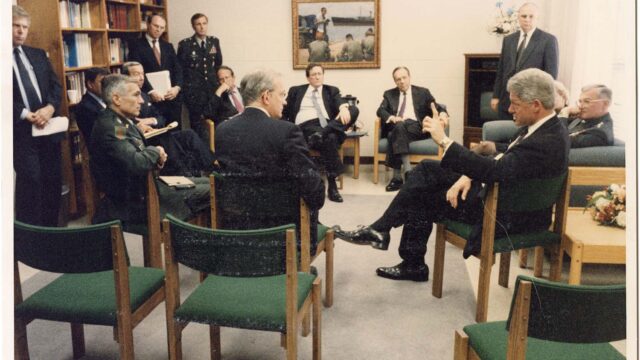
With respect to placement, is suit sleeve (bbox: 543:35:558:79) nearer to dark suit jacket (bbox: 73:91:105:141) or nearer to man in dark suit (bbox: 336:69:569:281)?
man in dark suit (bbox: 336:69:569:281)

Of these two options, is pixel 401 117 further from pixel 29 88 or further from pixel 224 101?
pixel 29 88

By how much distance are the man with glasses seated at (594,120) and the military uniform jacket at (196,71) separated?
13.4 feet

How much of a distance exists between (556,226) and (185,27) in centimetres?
561

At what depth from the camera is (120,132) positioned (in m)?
3.27

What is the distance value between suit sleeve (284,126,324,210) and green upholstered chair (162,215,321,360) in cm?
37

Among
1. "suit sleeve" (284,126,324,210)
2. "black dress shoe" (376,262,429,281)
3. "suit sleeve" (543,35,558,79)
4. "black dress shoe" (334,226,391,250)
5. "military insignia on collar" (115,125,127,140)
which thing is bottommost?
"black dress shoe" (376,262,429,281)

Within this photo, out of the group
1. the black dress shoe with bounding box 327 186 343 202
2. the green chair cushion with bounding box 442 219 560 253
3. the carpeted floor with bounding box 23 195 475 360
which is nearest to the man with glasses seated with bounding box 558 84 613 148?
the green chair cushion with bounding box 442 219 560 253

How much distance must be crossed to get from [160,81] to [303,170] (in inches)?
151

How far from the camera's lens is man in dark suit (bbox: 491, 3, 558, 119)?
221 inches

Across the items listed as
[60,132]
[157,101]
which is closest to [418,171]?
[60,132]

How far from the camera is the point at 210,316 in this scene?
89.9 inches

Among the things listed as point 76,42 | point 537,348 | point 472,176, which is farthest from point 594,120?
point 76,42

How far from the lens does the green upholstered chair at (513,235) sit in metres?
2.93

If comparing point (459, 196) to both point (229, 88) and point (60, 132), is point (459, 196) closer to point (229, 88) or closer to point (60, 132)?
point (60, 132)
